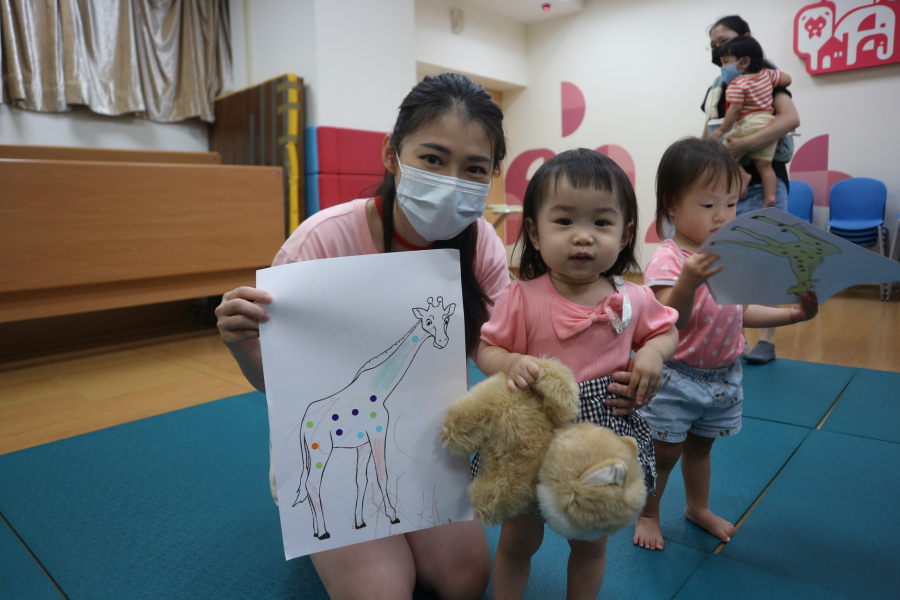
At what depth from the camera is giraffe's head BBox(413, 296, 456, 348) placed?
906mm

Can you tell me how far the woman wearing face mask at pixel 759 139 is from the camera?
2.32 metres

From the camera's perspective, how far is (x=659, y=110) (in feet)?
17.8

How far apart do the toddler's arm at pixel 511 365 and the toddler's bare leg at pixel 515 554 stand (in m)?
0.25

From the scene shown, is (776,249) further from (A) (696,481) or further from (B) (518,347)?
(A) (696,481)

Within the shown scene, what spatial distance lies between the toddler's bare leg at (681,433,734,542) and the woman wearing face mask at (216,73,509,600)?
54 centimetres

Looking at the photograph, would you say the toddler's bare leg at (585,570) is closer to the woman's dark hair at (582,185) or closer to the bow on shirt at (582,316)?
the bow on shirt at (582,316)

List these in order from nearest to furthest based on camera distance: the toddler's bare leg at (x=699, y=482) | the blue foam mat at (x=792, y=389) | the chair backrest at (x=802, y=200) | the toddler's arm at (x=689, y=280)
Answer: the toddler's arm at (x=689, y=280) < the toddler's bare leg at (x=699, y=482) < the blue foam mat at (x=792, y=389) < the chair backrest at (x=802, y=200)

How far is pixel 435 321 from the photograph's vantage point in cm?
91

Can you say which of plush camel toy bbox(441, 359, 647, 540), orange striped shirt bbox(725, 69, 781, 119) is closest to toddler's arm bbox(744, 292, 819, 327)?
plush camel toy bbox(441, 359, 647, 540)

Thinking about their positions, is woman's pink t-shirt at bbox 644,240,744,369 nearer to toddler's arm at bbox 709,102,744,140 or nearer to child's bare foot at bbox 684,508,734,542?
child's bare foot at bbox 684,508,734,542

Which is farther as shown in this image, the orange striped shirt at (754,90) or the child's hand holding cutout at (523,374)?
the orange striped shirt at (754,90)

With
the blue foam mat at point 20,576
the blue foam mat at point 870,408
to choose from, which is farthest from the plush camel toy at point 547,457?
the blue foam mat at point 870,408

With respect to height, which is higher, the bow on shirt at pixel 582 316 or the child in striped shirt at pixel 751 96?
the child in striped shirt at pixel 751 96

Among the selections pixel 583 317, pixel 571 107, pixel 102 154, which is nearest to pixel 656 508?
pixel 583 317
